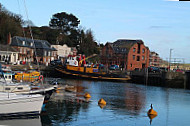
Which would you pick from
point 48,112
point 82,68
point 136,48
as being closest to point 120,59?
point 136,48

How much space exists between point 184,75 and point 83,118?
44174 mm

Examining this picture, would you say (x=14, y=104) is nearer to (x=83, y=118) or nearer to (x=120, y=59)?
(x=83, y=118)

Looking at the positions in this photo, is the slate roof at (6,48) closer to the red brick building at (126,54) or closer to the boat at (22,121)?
the red brick building at (126,54)

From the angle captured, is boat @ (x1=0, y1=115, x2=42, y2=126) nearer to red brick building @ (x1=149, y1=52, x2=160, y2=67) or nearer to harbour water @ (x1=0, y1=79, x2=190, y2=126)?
harbour water @ (x1=0, y1=79, x2=190, y2=126)

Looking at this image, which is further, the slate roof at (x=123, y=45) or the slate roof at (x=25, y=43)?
the slate roof at (x=123, y=45)

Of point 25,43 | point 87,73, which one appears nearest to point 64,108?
point 87,73

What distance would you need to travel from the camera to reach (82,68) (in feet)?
218

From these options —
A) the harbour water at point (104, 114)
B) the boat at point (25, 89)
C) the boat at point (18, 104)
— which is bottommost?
the harbour water at point (104, 114)

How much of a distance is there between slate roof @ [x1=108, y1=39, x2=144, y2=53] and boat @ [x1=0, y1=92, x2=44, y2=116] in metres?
65.0

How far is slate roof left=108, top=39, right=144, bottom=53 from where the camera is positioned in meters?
86.2

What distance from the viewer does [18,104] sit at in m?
21.1

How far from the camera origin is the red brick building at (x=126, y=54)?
8544 centimetres

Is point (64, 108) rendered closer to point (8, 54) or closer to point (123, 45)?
point (8, 54)

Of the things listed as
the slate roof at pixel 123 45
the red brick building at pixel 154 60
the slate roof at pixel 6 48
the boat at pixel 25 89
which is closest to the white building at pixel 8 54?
the slate roof at pixel 6 48
